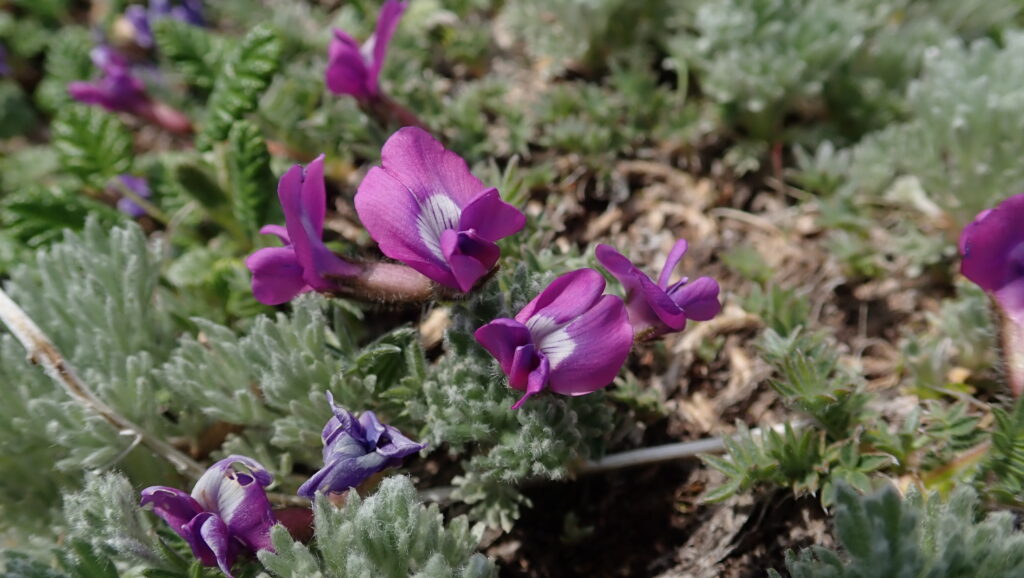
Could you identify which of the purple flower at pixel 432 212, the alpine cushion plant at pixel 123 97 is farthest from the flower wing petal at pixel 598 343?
the alpine cushion plant at pixel 123 97

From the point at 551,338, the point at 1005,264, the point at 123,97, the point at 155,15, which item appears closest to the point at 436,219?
the point at 551,338

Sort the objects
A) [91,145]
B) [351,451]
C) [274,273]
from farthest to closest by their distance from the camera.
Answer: [91,145] < [274,273] < [351,451]

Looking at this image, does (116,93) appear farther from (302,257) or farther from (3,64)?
(302,257)

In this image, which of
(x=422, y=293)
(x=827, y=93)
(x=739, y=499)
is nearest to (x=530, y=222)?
(x=422, y=293)

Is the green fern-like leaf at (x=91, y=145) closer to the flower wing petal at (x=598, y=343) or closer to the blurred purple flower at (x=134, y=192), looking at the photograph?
the blurred purple flower at (x=134, y=192)

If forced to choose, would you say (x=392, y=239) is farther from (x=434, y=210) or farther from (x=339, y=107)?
(x=339, y=107)

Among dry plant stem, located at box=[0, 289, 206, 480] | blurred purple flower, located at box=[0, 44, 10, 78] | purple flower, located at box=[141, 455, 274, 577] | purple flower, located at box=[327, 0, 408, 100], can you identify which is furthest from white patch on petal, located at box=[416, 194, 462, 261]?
blurred purple flower, located at box=[0, 44, 10, 78]
